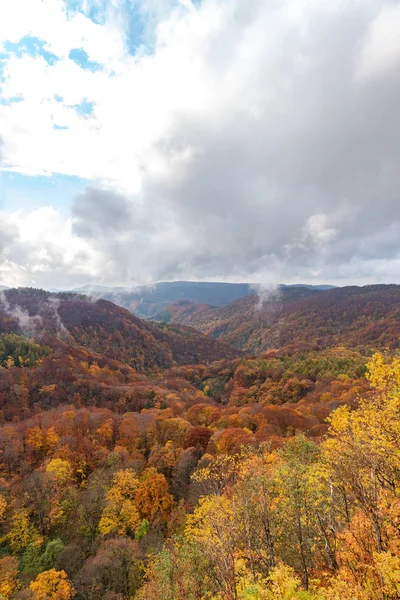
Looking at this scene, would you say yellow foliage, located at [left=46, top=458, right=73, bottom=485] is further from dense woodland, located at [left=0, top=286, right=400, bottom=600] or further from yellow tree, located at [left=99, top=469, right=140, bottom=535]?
yellow tree, located at [left=99, top=469, right=140, bottom=535]

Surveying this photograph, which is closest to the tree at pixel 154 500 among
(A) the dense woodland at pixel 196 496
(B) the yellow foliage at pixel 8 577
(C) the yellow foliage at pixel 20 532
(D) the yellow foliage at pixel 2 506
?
(A) the dense woodland at pixel 196 496

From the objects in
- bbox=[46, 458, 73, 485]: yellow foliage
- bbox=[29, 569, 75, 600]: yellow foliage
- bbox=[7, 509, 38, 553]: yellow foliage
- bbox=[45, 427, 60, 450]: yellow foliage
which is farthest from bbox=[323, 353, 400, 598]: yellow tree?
bbox=[45, 427, 60, 450]: yellow foliage

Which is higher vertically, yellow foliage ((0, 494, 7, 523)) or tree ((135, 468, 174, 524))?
yellow foliage ((0, 494, 7, 523))

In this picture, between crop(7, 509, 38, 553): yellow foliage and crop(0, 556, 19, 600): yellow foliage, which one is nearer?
crop(0, 556, 19, 600): yellow foliage

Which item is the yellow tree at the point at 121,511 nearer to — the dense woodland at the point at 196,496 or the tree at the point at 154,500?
the dense woodland at the point at 196,496

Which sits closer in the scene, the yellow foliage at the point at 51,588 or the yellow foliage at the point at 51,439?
the yellow foliage at the point at 51,588

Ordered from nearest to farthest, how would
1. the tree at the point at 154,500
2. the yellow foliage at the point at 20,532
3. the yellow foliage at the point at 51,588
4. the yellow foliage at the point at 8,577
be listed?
the yellow foliage at the point at 51,588
the yellow foliage at the point at 8,577
the yellow foliage at the point at 20,532
the tree at the point at 154,500

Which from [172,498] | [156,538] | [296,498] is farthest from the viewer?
[172,498]

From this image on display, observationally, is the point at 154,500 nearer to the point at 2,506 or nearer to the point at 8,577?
the point at 8,577

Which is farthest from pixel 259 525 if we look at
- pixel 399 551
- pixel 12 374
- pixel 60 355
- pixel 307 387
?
pixel 60 355

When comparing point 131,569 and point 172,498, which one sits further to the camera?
point 172,498

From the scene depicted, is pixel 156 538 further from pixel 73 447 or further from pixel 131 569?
pixel 73 447
